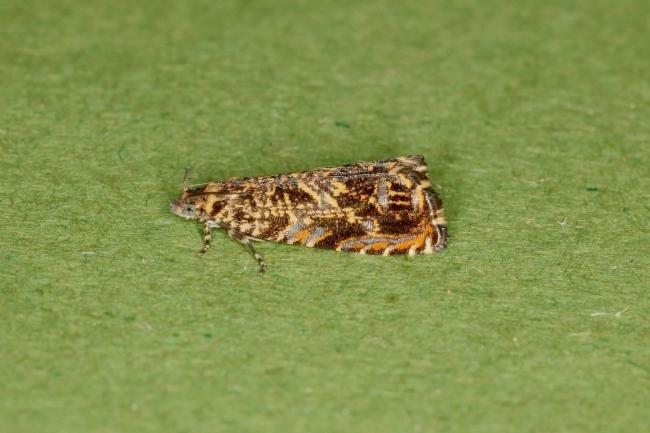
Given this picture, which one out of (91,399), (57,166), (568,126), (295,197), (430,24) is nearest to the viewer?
(91,399)

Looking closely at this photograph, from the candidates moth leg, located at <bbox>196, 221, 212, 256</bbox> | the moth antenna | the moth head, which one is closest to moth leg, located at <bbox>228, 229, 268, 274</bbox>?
moth leg, located at <bbox>196, 221, 212, 256</bbox>

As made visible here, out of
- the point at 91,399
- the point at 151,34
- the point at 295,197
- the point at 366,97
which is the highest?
the point at 151,34

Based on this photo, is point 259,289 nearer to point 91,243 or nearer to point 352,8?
point 91,243

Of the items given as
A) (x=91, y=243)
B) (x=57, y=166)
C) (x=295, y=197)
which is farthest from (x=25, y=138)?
(x=295, y=197)

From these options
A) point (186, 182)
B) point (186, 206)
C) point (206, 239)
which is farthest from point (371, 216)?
point (186, 182)

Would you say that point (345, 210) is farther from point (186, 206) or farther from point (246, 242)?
point (186, 206)
